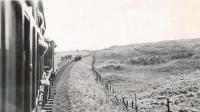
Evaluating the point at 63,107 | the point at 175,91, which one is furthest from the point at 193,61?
the point at 63,107

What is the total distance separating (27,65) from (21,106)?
83 cm

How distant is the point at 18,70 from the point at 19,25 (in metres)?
0.56

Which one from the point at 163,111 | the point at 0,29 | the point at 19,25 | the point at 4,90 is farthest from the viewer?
the point at 163,111

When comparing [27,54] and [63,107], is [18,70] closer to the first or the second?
[27,54]

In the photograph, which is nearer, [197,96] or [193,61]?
[197,96]

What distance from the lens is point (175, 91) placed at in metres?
24.9

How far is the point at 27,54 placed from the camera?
14.8 feet

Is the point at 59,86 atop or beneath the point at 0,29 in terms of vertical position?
beneath

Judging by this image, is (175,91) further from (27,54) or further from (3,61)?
(3,61)

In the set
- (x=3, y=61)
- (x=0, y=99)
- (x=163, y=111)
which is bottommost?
(x=163, y=111)

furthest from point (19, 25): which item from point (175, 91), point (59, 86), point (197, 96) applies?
point (175, 91)

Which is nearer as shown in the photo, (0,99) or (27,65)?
(0,99)

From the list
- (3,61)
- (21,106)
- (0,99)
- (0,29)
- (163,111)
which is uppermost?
(0,29)

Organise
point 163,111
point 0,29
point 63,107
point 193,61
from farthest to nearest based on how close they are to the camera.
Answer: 1. point 193,61
2. point 163,111
3. point 63,107
4. point 0,29
